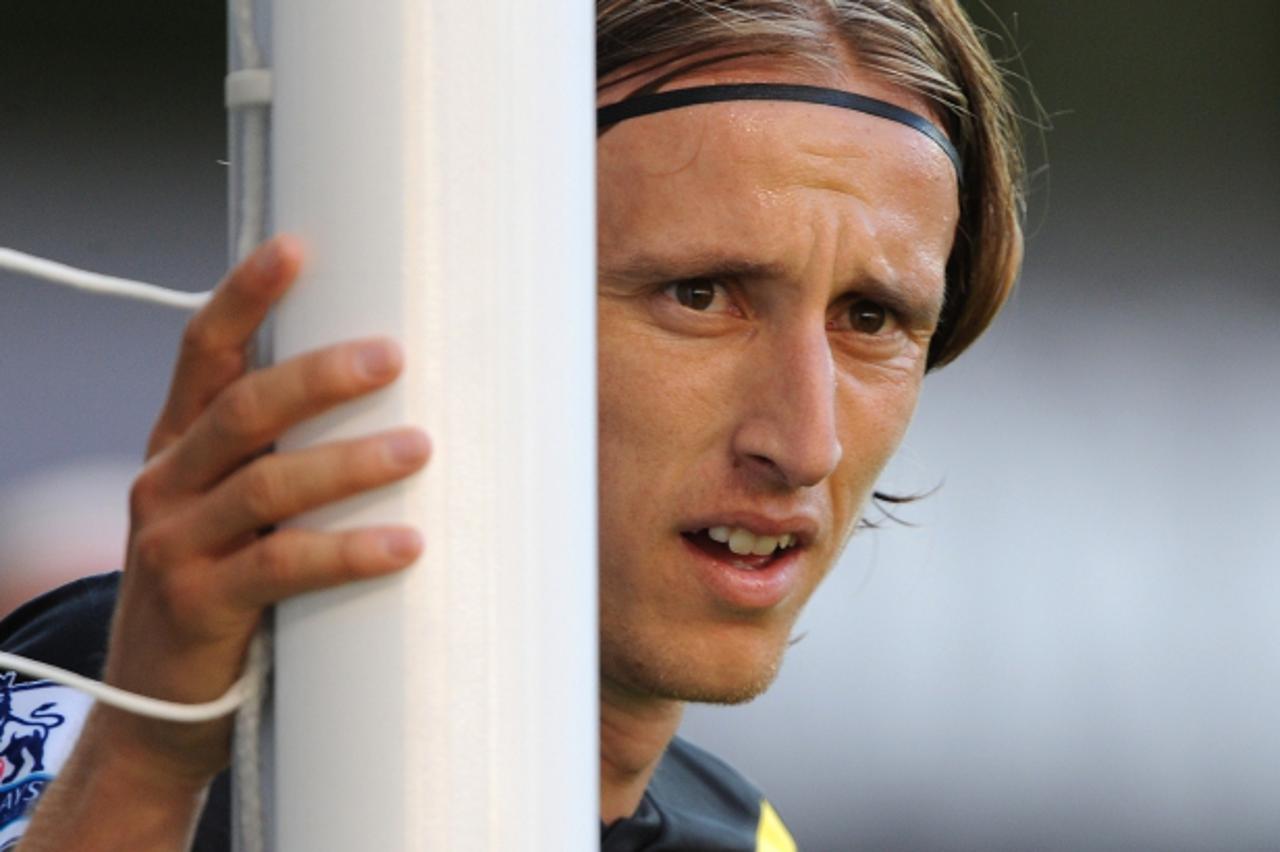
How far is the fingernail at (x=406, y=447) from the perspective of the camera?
475 mm

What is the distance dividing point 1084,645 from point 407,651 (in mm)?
3335

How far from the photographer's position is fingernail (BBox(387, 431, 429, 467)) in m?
0.48

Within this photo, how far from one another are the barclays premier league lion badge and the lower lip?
0.34 meters

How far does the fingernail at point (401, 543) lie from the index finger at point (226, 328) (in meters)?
0.09

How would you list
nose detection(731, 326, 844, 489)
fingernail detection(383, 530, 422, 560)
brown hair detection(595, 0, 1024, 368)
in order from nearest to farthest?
fingernail detection(383, 530, 422, 560) → nose detection(731, 326, 844, 489) → brown hair detection(595, 0, 1024, 368)

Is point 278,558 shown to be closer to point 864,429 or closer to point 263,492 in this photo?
point 263,492

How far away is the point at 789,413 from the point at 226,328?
41 centimetres

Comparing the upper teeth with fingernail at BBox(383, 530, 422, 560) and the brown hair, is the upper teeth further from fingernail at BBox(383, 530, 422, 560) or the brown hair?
fingernail at BBox(383, 530, 422, 560)

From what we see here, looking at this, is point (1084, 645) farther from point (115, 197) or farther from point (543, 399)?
point (543, 399)

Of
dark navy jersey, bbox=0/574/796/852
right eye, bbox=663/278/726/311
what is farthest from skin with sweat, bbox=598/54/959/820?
dark navy jersey, bbox=0/574/796/852

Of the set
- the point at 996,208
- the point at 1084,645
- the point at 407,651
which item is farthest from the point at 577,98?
the point at 1084,645

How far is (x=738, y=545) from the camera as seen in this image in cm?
93

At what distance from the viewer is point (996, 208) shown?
1166 millimetres

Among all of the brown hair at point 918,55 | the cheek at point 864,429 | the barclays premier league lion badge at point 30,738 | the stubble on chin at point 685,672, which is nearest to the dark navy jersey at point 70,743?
the barclays premier league lion badge at point 30,738
